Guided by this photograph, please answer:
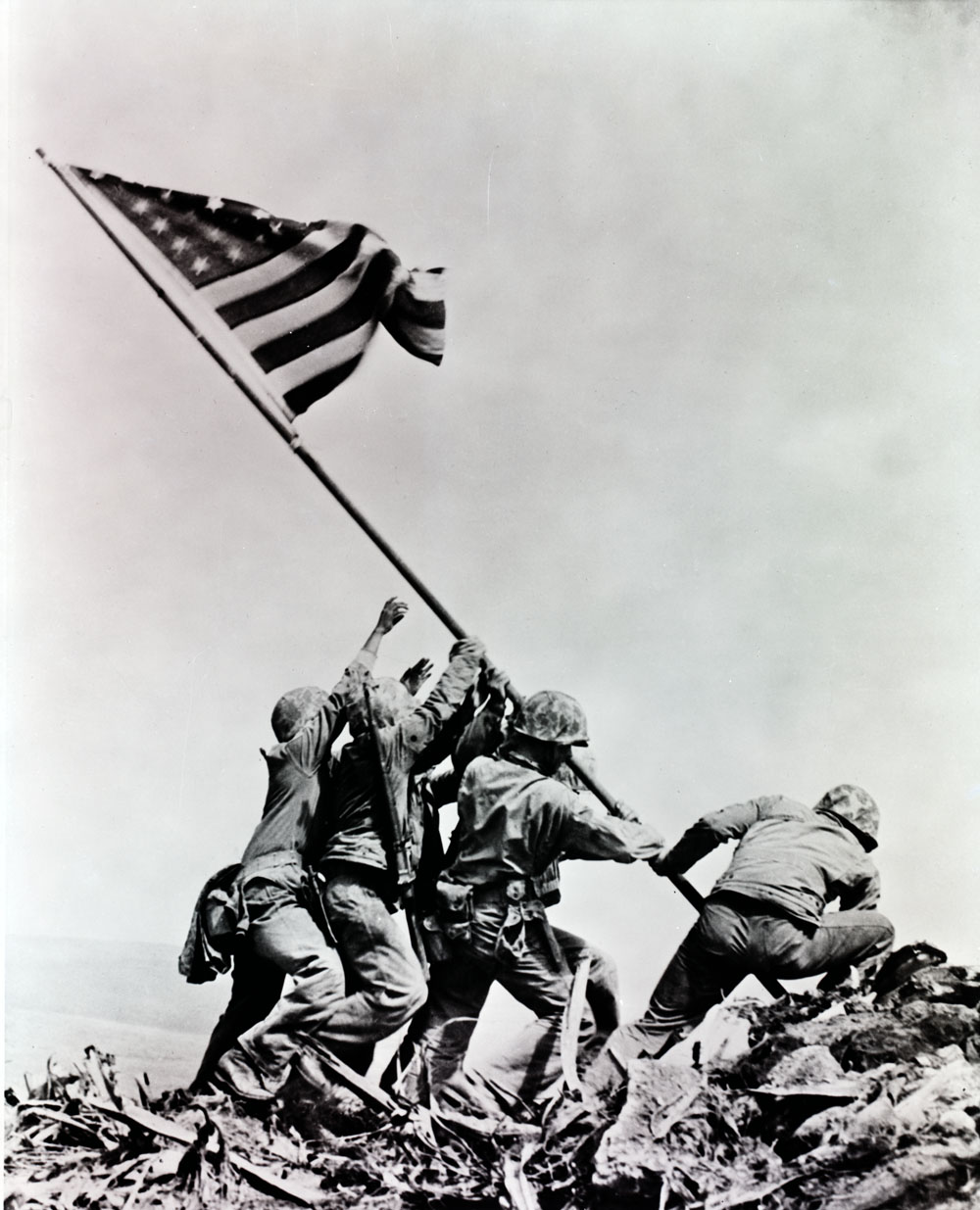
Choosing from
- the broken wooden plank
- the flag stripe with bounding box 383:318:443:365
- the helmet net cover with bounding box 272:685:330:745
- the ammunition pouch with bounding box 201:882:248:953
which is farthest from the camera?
the flag stripe with bounding box 383:318:443:365

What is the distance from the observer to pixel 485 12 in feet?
23.0

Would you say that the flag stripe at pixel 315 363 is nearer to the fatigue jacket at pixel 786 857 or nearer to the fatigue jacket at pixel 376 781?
the fatigue jacket at pixel 376 781

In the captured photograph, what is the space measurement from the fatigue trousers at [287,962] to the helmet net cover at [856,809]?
2.51 metres

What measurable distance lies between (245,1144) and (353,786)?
5.58 ft

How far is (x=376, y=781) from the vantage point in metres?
6.44

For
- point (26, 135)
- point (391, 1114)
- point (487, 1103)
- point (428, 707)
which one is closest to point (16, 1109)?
point (391, 1114)

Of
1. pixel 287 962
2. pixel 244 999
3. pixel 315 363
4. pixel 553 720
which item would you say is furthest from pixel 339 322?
pixel 244 999

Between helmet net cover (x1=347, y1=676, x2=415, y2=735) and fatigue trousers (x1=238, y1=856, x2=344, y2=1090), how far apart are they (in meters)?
0.75

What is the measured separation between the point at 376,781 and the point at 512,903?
0.90 meters

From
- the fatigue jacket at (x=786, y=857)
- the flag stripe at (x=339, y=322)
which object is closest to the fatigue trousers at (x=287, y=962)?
the fatigue jacket at (x=786, y=857)

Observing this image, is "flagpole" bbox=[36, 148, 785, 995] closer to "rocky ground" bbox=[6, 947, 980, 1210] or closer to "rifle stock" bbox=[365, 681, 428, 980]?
"rifle stock" bbox=[365, 681, 428, 980]

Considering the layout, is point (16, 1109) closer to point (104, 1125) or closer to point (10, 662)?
point (104, 1125)

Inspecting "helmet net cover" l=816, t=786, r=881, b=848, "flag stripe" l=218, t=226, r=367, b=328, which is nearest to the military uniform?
"helmet net cover" l=816, t=786, r=881, b=848

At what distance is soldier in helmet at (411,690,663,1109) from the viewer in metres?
6.10
